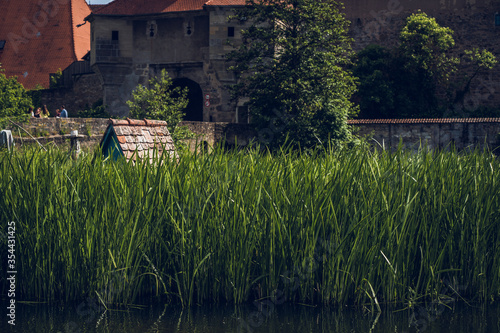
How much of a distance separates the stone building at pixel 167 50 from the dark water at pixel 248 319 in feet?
69.1

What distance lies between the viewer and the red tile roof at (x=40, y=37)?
110 feet

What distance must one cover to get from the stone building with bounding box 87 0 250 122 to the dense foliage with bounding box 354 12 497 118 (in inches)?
219

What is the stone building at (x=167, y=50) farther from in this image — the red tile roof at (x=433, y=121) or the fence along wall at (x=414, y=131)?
the red tile roof at (x=433, y=121)

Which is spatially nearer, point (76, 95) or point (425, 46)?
point (425, 46)

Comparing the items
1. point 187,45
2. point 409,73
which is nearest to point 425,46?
point 409,73

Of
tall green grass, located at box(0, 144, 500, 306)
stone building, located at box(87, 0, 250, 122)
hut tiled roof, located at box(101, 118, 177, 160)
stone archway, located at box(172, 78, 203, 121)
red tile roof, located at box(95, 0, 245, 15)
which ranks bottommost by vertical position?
tall green grass, located at box(0, 144, 500, 306)

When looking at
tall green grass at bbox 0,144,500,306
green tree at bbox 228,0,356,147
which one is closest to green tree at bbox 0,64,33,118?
green tree at bbox 228,0,356,147

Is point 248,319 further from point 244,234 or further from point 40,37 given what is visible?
point 40,37

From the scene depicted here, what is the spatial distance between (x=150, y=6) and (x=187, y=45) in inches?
93.2

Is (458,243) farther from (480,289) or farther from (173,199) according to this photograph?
(173,199)

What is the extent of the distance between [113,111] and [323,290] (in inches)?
944

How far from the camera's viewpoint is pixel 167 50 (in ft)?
89.2

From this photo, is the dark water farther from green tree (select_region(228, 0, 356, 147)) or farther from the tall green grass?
green tree (select_region(228, 0, 356, 147))

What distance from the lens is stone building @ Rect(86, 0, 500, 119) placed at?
1021 inches
